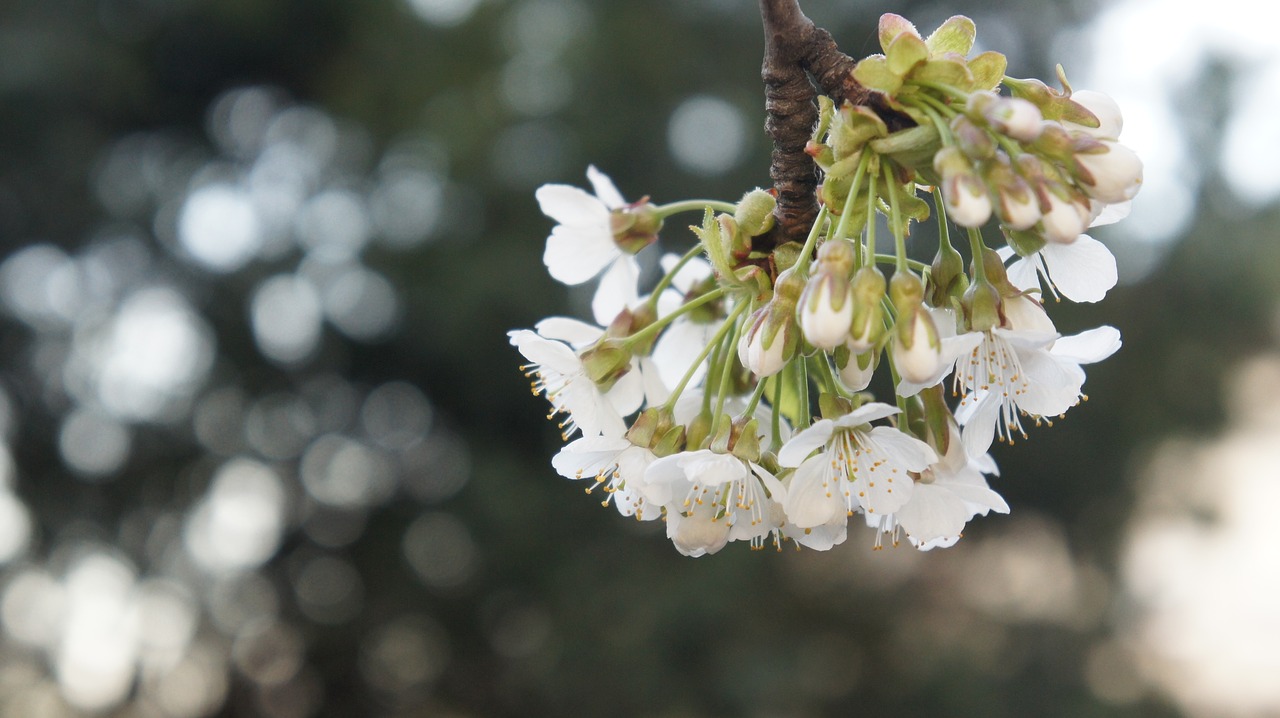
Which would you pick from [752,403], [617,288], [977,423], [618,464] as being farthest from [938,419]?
[617,288]

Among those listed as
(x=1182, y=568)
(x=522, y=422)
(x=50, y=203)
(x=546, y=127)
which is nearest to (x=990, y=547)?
(x=1182, y=568)

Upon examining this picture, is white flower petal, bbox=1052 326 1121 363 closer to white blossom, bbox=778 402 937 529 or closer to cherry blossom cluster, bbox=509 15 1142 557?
cherry blossom cluster, bbox=509 15 1142 557

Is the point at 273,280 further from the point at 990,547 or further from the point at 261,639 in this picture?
the point at 990,547

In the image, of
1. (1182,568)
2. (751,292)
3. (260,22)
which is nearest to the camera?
(751,292)

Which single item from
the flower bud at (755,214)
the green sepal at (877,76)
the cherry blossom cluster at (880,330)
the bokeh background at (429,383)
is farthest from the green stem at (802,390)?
the bokeh background at (429,383)

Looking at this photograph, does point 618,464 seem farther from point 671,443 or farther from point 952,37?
point 952,37

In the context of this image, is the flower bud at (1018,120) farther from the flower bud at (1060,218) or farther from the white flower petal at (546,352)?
the white flower petal at (546,352)

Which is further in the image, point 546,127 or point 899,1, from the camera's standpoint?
point 899,1
